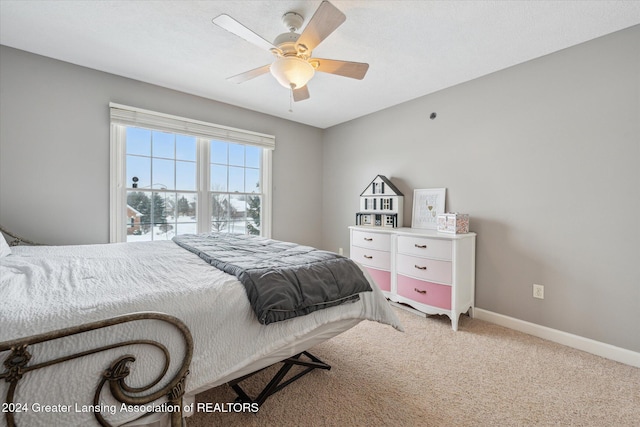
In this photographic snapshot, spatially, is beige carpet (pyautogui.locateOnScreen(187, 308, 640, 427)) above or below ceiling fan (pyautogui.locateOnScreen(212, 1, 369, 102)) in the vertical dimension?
below

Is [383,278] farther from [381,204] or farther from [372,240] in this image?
[381,204]

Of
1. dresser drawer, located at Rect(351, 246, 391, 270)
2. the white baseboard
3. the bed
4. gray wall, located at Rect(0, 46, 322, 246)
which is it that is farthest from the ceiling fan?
the white baseboard

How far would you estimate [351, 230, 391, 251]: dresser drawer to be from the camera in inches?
120

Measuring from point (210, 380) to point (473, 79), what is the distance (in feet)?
11.0

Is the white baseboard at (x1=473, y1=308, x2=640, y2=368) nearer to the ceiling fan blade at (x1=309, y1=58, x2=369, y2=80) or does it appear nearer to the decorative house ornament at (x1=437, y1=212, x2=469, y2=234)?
the decorative house ornament at (x1=437, y1=212, x2=469, y2=234)

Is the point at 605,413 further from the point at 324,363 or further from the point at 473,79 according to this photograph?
the point at 473,79

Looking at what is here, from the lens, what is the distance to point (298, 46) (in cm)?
174

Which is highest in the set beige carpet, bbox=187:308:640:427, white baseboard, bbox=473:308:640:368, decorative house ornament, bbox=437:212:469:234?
decorative house ornament, bbox=437:212:469:234

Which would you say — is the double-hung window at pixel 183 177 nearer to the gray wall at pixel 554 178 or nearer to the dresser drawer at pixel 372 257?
the dresser drawer at pixel 372 257

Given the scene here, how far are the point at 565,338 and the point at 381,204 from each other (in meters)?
2.10

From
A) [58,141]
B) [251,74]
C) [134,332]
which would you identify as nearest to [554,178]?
[251,74]

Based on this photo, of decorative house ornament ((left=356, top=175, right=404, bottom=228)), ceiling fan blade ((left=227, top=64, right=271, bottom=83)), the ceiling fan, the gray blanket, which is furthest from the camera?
decorative house ornament ((left=356, top=175, right=404, bottom=228))

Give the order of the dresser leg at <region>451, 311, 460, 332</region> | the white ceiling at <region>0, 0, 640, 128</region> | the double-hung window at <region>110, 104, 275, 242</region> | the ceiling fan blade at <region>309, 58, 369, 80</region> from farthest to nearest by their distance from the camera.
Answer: the double-hung window at <region>110, 104, 275, 242</region> → the dresser leg at <region>451, 311, 460, 332</region> → the ceiling fan blade at <region>309, 58, 369, 80</region> → the white ceiling at <region>0, 0, 640, 128</region>

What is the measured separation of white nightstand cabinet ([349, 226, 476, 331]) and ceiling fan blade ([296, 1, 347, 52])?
193 centimetres
